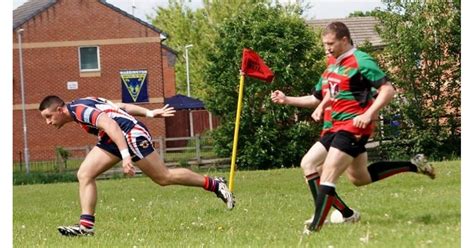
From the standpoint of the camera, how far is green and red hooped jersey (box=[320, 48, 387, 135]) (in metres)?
8.67

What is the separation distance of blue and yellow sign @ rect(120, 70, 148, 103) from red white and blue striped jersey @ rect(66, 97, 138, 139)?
40.4m

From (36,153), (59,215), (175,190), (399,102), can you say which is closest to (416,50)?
(399,102)

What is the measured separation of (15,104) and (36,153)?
2.78m

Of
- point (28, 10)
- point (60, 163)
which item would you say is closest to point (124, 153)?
point (60, 163)

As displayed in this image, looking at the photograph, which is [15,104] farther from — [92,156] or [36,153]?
[92,156]

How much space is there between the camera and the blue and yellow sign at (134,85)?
50.6 m

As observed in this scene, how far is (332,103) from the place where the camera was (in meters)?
8.95

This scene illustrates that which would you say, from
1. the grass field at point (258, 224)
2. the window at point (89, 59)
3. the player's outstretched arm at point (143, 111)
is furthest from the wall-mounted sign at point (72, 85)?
the player's outstretched arm at point (143, 111)

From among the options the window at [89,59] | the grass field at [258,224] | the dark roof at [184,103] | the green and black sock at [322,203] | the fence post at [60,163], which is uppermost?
the window at [89,59]

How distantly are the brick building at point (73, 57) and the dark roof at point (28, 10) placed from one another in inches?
2.9

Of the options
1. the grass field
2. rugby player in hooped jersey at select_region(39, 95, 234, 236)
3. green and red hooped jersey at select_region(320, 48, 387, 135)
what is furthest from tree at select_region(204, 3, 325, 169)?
green and red hooped jersey at select_region(320, 48, 387, 135)

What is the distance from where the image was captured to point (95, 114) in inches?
385

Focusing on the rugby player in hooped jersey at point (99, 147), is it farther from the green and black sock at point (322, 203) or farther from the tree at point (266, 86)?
the tree at point (266, 86)

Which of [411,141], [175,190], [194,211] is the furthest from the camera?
[411,141]
